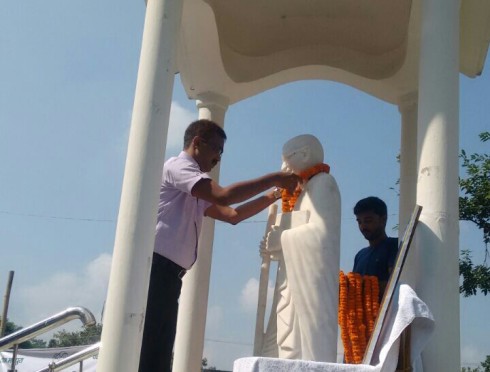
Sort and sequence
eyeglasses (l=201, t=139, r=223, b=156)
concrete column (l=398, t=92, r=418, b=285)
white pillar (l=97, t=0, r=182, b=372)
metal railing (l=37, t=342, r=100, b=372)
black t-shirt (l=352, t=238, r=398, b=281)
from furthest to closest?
1. concrete column (l=398, t=92, r=418, b=285)
2. black t-shirt (l=352, t=238, r=398, b=281)
3. eyeglasses (l=201, t=139, r=223, b=156)
4. metal railing (l=37, t=342, r=100, b=372)
5. white pillar (l=97, t=0, r=182, b=372)

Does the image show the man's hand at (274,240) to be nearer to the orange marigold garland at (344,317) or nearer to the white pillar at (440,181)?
the orange marigold garland at (344,317)

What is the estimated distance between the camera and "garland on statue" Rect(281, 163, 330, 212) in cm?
445

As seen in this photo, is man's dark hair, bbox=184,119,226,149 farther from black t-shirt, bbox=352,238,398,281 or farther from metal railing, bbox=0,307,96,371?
black t-shirt, bbox=352,238,398,281

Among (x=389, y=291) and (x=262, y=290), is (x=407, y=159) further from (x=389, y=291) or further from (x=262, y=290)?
(x=389, y=291)

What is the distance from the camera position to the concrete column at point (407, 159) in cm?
590

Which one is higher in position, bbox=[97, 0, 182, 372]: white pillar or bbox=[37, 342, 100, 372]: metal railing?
bbox=[97, 0, 182, 372]: white pillar

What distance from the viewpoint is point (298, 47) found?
663 cm

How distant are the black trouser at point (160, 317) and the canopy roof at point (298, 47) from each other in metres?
2.49

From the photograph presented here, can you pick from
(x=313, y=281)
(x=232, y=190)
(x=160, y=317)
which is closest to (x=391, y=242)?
(x=313, y=281)

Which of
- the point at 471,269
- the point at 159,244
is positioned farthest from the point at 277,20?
the point at 471,269

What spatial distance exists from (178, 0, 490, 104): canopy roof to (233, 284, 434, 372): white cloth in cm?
312

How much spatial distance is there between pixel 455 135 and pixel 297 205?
1.17 metres

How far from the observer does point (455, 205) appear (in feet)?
13.0

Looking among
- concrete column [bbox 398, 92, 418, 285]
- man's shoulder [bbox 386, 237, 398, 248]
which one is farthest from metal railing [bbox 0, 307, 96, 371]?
concrete column [bbox 398, 92, 418, 285]
